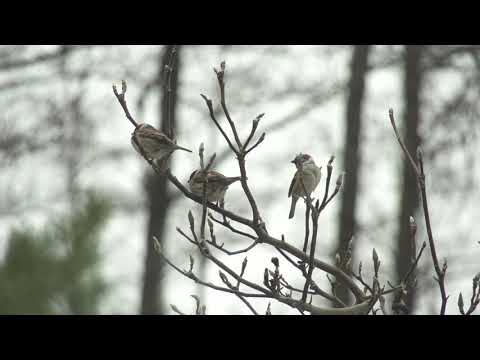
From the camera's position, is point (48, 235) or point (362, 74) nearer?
point (48, 235)

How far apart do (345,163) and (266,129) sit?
1.70 metres

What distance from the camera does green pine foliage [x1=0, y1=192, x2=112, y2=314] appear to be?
4977mm

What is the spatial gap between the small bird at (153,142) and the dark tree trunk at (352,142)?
4.99 metres

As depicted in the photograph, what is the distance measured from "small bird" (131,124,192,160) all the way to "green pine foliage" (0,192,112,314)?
2813 millimetres

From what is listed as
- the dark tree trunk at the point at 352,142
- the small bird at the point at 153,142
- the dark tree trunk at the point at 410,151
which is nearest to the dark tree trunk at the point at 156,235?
the dark tree trunk at the point at 352,142

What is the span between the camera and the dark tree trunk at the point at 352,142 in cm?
771

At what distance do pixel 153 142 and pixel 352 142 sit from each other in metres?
5.75

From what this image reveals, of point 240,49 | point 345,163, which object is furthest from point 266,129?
point 345,163

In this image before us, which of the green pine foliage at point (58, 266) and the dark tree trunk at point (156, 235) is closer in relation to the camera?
the green pine foliage at point (58, 266)

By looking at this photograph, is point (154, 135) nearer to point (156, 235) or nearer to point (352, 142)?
point (352, 142)

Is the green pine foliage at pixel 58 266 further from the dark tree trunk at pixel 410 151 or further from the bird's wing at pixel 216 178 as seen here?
the dark tree trunk at pixel 410 151

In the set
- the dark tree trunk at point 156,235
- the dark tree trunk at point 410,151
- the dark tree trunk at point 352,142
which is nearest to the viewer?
the dark tree trunk at point 410,151
